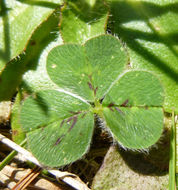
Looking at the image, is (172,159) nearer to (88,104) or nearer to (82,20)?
(88,104)

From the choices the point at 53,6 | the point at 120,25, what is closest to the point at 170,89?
the point at 120,25

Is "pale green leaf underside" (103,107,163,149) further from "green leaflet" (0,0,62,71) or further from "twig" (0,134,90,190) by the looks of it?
"green leaflet" (0,0,62,71)

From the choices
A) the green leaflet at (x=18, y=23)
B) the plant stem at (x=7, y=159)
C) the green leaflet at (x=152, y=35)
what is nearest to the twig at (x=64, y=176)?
the plant stem at (x=7, y=159)

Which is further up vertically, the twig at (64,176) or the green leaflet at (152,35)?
the green leaflet at (152,35)

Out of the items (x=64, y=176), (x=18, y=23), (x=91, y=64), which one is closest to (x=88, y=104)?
(x=91, y=64)

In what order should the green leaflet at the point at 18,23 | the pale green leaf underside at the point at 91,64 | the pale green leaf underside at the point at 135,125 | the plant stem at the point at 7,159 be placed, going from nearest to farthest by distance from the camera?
the pale green leaf underside at the point at 135,125, the pale green leaf underside at the point at 91,64, the plant stem at the point at 7,159, the green leaflet at the point at 18,23

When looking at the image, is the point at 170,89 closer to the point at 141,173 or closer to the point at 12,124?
the point at 141,173

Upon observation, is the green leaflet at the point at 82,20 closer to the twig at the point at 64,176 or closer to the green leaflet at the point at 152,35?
the green leaflet at the point at 152,35
